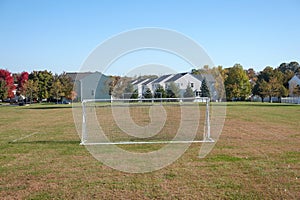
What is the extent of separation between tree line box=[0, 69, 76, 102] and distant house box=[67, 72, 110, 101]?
2639mm

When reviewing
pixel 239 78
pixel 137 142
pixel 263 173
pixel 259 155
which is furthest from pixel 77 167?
pixel 239 78

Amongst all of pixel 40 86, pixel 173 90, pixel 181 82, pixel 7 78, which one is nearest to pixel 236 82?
Result: pixel 181 82

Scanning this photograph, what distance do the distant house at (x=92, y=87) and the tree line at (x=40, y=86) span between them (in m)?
2.64

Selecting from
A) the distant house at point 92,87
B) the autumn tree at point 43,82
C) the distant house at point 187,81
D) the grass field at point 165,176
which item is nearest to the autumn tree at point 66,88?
the distant house at point 92,87

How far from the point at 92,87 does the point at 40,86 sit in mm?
12135

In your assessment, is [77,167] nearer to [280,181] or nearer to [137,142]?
[137,142]

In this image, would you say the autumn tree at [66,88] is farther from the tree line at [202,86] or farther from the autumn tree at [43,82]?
the autumn tree at [43,82]

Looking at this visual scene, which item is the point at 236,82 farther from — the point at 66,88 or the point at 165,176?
the point at 165,176

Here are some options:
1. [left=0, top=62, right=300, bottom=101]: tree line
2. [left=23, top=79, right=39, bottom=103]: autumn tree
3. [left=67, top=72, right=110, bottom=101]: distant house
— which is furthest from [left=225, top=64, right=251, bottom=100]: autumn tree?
[left=23, top=79, right=39, bottom=103]: autumn tree

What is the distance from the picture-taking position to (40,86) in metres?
67.2

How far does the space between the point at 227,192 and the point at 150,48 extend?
7.13 meters

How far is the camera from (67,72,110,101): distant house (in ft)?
204

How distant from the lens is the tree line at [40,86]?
6256 centimetres

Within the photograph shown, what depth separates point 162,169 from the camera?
7.04 m
